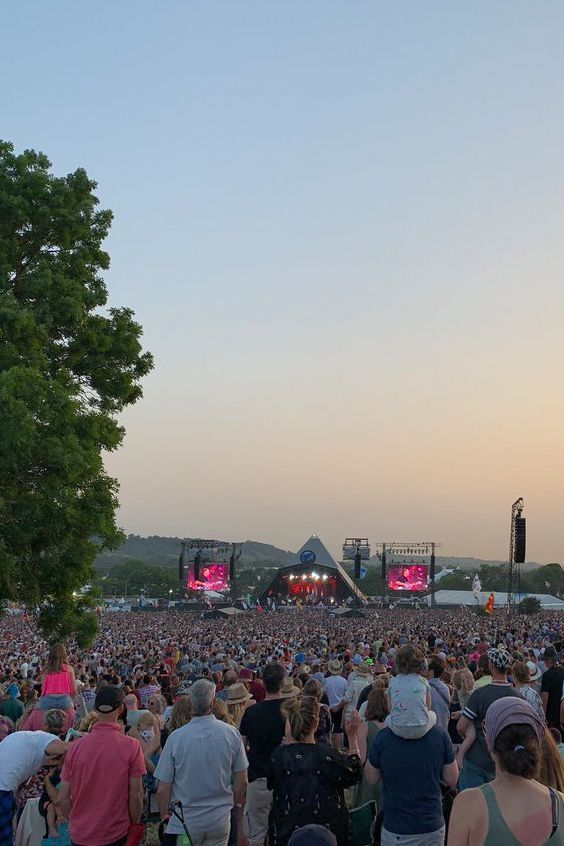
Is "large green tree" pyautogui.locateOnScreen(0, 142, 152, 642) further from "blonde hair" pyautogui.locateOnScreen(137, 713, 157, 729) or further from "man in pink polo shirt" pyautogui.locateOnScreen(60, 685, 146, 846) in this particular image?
"man in pink polo shirt" pyautogui.locateOnScreen(60, 685, 146, 846)

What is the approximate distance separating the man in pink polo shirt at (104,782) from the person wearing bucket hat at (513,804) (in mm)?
2522

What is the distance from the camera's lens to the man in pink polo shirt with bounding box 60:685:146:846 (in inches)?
196

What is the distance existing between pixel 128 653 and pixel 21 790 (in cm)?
2078

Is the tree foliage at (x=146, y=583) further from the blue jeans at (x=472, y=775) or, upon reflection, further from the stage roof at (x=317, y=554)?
the blue jeans at (x=472, y=775)

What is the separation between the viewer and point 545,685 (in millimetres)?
9836

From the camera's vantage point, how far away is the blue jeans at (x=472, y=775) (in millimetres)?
5836

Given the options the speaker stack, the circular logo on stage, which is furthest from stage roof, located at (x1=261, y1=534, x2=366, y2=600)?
the speaker stack

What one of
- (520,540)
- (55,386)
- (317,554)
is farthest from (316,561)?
(55,386)

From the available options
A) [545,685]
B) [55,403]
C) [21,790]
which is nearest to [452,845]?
[21,790]

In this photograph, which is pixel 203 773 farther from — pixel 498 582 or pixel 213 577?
pixel 498 582

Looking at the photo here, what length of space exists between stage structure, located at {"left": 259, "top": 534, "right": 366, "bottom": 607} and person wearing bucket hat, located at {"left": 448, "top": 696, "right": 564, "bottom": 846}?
94665mm

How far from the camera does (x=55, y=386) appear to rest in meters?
14.6

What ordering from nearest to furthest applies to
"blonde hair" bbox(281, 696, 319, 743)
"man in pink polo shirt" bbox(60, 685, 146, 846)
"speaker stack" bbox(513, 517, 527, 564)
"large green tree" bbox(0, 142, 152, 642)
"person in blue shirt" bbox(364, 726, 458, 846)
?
"person in blue shirt" bbox(364, 726, 458, 846)
"blonde hair" bbox(281, 696, 319, 743)
"man in pink polo shirt" bbox(60, 685, 146, 846)
"large green tree" bbox(0, 142, 152, 642)
"speaker stack" bbox(513, 517, 527, 564)

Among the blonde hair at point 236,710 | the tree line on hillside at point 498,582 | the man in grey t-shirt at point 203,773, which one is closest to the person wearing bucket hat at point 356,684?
the blonde hair at point 236,710
